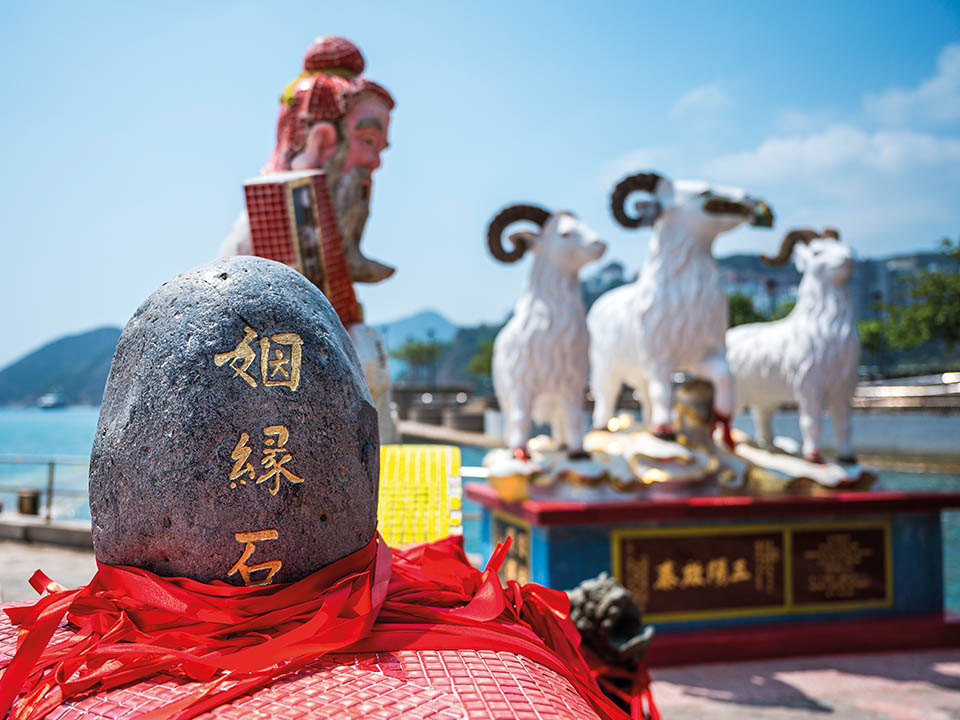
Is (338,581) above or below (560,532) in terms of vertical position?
above

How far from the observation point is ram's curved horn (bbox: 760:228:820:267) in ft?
18.6

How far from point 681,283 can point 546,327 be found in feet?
3.14

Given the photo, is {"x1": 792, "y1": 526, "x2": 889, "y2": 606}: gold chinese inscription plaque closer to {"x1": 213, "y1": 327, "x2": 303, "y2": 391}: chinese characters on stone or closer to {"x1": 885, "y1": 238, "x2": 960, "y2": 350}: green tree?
{"x1": 213, "y1": 327, "x2": 303, "y2": 391}: chinese characters on stone

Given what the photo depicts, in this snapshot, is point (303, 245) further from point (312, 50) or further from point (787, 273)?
point (787, 273)

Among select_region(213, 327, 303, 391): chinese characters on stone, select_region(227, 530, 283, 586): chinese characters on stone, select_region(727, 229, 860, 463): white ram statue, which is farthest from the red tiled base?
select_region(727, 229, 860, 463): white ram statue

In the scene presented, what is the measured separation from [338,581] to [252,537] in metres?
0.13

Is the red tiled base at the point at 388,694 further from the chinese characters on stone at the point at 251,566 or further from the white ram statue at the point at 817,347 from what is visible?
the white ram statue at the point at 817,347

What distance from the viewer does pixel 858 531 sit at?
16.7 feet

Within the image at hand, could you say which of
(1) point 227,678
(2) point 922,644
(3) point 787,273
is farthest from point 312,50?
(3) point 787,273

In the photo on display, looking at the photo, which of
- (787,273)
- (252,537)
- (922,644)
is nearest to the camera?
(252,537)

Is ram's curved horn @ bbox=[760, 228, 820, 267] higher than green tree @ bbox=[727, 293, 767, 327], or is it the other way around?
green tree @ bbox=[727, 293, 767, 327]

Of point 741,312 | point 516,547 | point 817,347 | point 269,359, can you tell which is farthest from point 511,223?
point 741,312

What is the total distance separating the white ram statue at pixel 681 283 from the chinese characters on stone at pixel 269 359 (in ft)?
13.7

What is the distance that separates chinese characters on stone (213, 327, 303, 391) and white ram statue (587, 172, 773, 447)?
4.18 m
